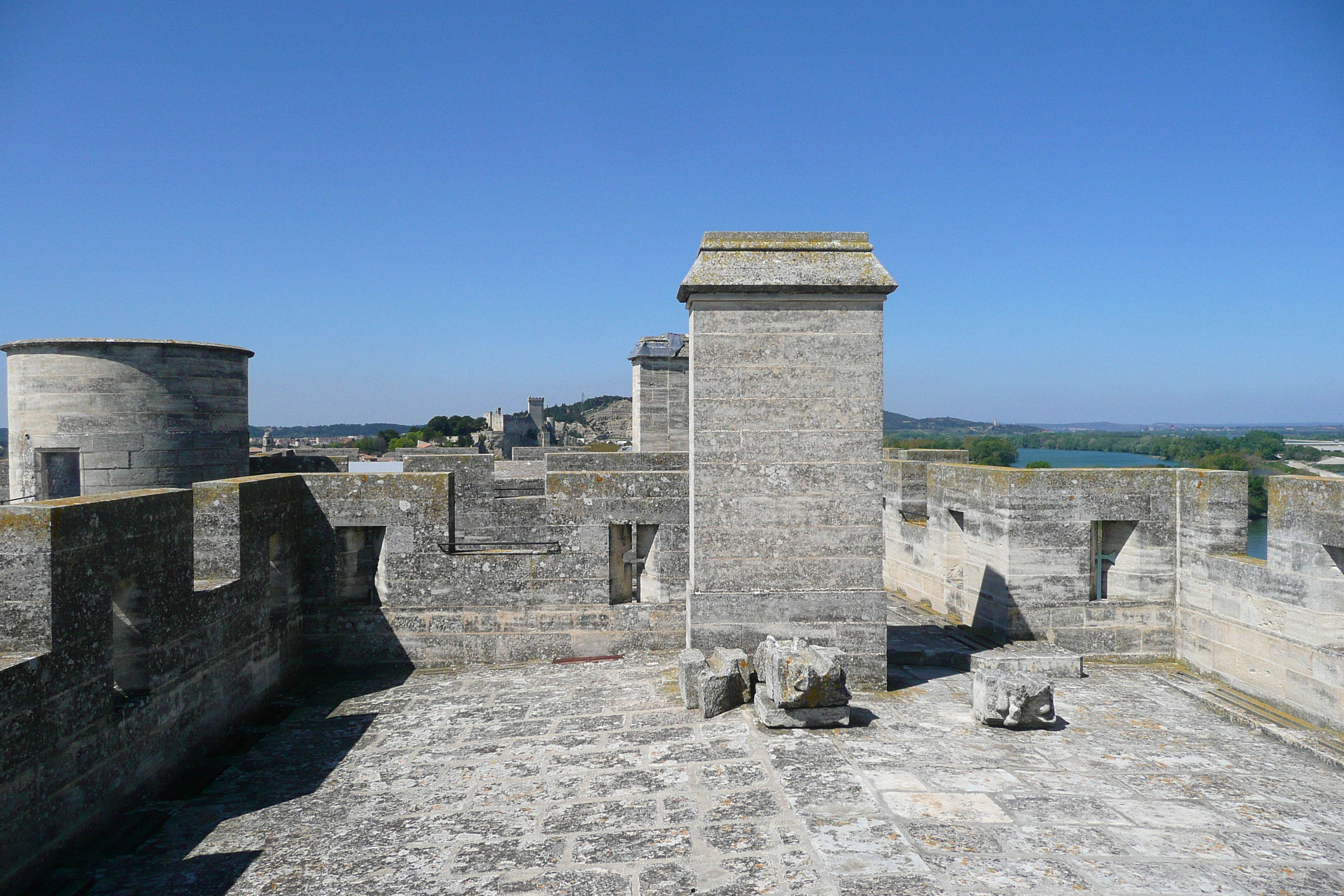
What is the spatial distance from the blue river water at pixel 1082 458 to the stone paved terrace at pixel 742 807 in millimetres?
78432

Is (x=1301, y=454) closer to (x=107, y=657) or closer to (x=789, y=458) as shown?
(x=789, y=458)

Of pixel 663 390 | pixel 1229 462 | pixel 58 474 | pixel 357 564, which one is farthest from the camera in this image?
pixel 1229 462

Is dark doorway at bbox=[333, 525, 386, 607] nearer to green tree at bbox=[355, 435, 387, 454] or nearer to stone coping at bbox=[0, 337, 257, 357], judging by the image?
stone coping at bbox=[0, 337, 257, 357]

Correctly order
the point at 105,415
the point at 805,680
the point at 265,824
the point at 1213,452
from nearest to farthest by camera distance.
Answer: the point at 265,824, the point at 805,680, the point at 105,415, the point at 1213,452

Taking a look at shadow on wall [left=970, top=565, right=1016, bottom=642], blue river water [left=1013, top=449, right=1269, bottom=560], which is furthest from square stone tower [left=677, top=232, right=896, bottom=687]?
blue river water [left=1013, top=449, right=1269, bottom=560]

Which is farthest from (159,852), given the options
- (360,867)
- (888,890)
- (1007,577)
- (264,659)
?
(1007,577)

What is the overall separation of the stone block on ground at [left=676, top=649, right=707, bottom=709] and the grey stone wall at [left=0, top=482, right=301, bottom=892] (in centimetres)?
395

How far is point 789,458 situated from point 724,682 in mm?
2164

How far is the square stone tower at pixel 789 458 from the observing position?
6969mm

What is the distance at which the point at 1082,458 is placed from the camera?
126500 mm

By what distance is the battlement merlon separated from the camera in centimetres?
684

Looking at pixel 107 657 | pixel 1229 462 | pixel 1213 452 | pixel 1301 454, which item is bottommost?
pixel 107 657

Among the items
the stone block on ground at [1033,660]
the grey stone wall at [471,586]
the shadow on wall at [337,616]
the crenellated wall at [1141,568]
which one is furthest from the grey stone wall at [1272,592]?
the shadow on wall at [337,616]

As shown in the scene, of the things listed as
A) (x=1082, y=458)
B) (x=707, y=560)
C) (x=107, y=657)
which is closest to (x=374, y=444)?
(x=707, y=560)
